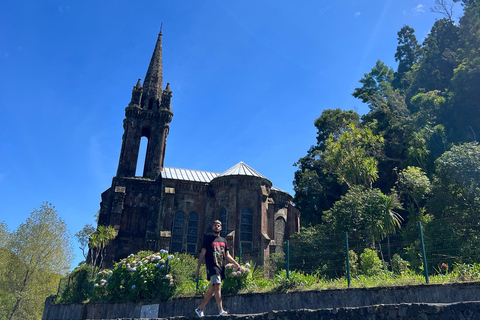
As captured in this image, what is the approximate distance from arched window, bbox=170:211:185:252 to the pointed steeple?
1192 centimetres

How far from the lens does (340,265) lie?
42.4 ft

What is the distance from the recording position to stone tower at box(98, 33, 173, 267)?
2959 cm

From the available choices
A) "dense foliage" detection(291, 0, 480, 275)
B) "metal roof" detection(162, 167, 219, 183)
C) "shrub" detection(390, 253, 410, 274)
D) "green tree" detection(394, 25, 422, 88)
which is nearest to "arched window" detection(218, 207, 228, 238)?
"metal roof" detection(162, 167, 219, 183)

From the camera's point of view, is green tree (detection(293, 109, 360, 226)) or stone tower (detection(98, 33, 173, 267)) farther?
green tree (detection(293, 109, 360, 226))

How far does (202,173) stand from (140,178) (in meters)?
5.97

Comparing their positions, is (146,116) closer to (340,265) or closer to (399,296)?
(340,265)

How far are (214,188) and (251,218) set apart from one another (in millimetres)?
4227

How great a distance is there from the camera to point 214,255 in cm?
752

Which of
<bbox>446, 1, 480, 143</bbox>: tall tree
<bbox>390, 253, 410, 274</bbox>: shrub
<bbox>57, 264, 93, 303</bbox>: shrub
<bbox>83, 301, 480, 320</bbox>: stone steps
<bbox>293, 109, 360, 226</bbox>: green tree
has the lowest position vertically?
<bbox>83, 301, 480, 320</bbox>: stone steps

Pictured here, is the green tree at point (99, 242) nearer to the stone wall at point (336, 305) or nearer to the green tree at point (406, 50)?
the stone wall at point (336, 305)

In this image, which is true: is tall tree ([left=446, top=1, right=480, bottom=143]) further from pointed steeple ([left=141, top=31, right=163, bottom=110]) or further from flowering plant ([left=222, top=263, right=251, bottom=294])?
flowering plant ([left=222, top=263, right=251, bottom=294])

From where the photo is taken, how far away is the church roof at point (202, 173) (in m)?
30.5

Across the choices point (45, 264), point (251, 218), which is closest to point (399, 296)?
point (251, 218)

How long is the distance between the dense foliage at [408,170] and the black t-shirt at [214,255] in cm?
641
